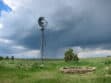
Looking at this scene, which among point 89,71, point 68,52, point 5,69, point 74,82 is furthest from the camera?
point 68,52

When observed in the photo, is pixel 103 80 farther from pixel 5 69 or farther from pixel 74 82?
pixel 5 69

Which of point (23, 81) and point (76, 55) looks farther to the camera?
point (76, 55)

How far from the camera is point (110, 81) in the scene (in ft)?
97.3

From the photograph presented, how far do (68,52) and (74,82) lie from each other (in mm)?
53322

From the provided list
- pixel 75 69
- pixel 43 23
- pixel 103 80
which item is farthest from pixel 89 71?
pixel 43 23

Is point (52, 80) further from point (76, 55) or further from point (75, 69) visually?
point (76, 55)

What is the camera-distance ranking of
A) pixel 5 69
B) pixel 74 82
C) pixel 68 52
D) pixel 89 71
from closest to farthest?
pixel 74 82
pixel 89 71
pixel 5 69
pixel 68 52

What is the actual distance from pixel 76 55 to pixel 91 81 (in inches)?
2105

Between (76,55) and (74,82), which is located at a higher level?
(76,55)

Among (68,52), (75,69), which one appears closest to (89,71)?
(75,69)

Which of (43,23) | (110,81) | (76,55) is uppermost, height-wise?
(43,23)

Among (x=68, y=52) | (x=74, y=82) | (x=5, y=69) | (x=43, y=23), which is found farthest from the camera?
(x=68, y=52)

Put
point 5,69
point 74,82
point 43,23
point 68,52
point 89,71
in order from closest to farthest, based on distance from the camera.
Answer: point 74,82, point 89,71, point 5,69, point 43,23, point 68,52

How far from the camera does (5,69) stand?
44.9 metres
